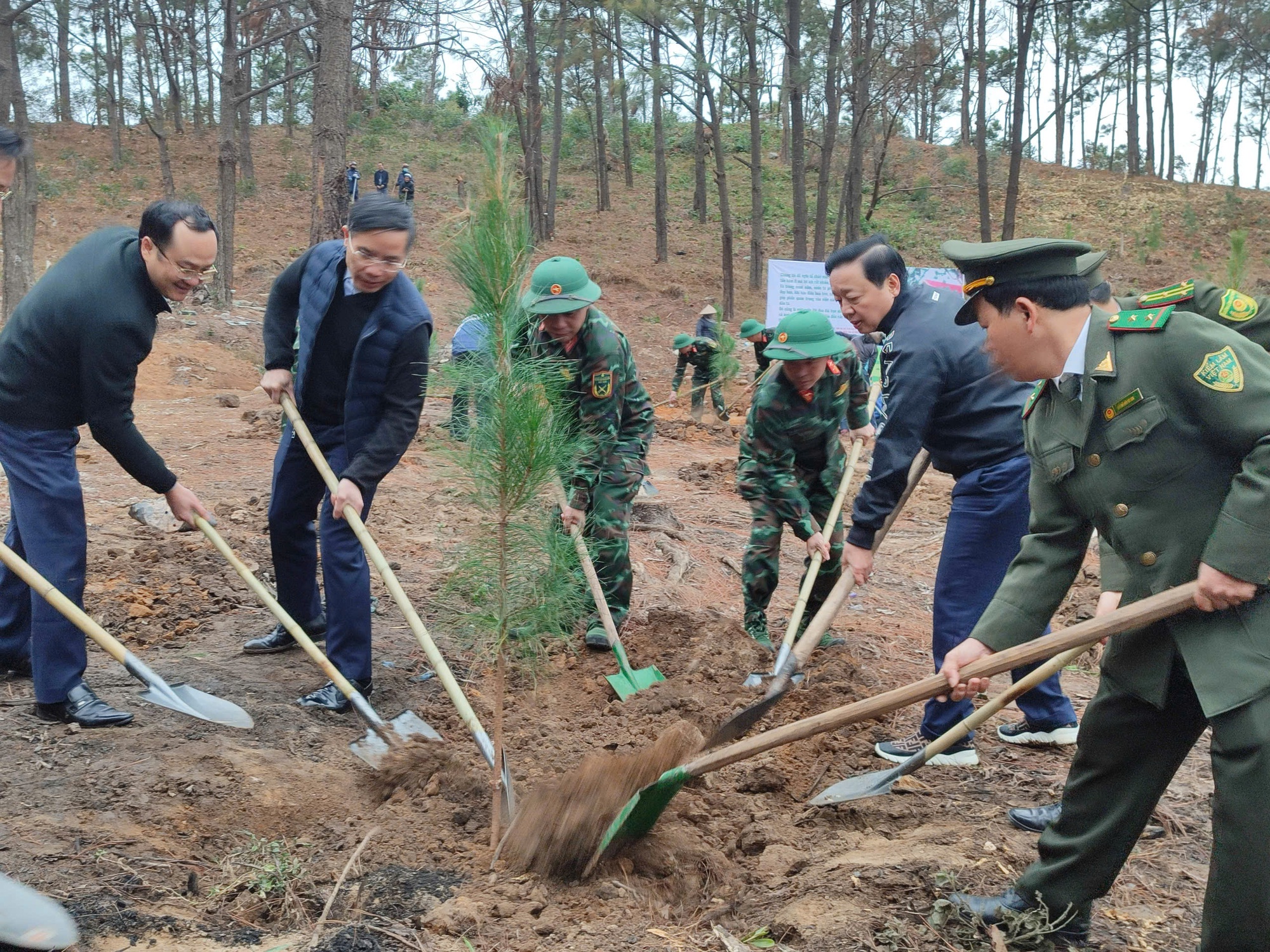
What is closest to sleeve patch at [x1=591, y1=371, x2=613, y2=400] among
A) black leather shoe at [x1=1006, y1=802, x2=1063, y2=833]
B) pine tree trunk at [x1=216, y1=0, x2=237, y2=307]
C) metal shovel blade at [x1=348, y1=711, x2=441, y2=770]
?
metal shovel blade at [x1=348, y1=711, x2=441, y2=770]

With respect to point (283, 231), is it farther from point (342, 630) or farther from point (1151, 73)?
point (1151, 73)

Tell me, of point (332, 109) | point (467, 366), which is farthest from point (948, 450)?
point (332, 109)

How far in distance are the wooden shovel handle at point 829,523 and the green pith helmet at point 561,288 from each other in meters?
1.60

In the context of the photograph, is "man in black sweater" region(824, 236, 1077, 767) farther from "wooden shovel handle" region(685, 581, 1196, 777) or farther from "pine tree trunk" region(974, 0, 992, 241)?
"pine tree trunk" region(974, 0, 992, 241)

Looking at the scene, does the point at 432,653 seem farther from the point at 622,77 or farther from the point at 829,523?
the point at 622,77

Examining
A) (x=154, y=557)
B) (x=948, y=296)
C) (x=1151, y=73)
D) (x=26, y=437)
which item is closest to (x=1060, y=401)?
(x=948, y=296)

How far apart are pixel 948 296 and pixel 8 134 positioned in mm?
3716

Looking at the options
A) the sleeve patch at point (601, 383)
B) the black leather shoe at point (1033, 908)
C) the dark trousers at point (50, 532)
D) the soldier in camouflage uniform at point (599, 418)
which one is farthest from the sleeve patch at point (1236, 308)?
the dark trousers at point (50, 532)

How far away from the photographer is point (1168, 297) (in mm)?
2422

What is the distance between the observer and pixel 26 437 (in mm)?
3586

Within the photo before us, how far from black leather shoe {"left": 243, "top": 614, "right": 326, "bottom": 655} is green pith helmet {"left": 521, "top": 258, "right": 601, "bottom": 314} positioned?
1.87 m

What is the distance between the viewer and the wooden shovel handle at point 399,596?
132 inches

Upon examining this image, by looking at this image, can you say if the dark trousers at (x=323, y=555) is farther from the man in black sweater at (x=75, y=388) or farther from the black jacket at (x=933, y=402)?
the black jacket at (x=933, y=402)

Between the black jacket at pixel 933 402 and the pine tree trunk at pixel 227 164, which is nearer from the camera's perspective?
the black jacket at pixel 933 402
